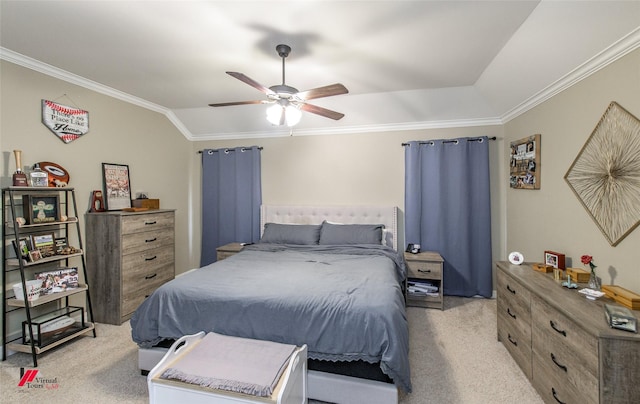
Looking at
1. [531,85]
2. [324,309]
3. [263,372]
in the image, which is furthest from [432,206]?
[263,372]

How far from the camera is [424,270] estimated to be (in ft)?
11.8

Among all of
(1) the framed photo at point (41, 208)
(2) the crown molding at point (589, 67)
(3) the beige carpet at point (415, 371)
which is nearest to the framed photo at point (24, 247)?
(1) the framed photo at point (41, 208)

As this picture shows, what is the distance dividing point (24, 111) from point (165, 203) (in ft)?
6.20

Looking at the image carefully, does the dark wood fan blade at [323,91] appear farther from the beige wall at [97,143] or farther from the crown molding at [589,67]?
the beige wall at [97,143]

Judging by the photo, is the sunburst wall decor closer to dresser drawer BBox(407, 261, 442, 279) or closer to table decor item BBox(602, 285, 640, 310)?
table decor item BBox(602, 285, 640, 310)

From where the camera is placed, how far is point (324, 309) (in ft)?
6.49

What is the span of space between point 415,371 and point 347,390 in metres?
0.75

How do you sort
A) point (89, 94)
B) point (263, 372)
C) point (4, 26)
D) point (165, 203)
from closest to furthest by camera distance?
point (263, 372), point (4, 26), point (89, 94), point (165, 203)

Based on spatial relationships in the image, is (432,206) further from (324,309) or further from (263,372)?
(263,372)

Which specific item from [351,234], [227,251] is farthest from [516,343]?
[227,251]

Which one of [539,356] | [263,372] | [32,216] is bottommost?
[539,356]

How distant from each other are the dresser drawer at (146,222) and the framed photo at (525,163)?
163 inches

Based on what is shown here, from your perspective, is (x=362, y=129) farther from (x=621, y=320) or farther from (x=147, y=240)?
(x=621, y=320)

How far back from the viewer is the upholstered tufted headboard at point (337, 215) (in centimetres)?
413
